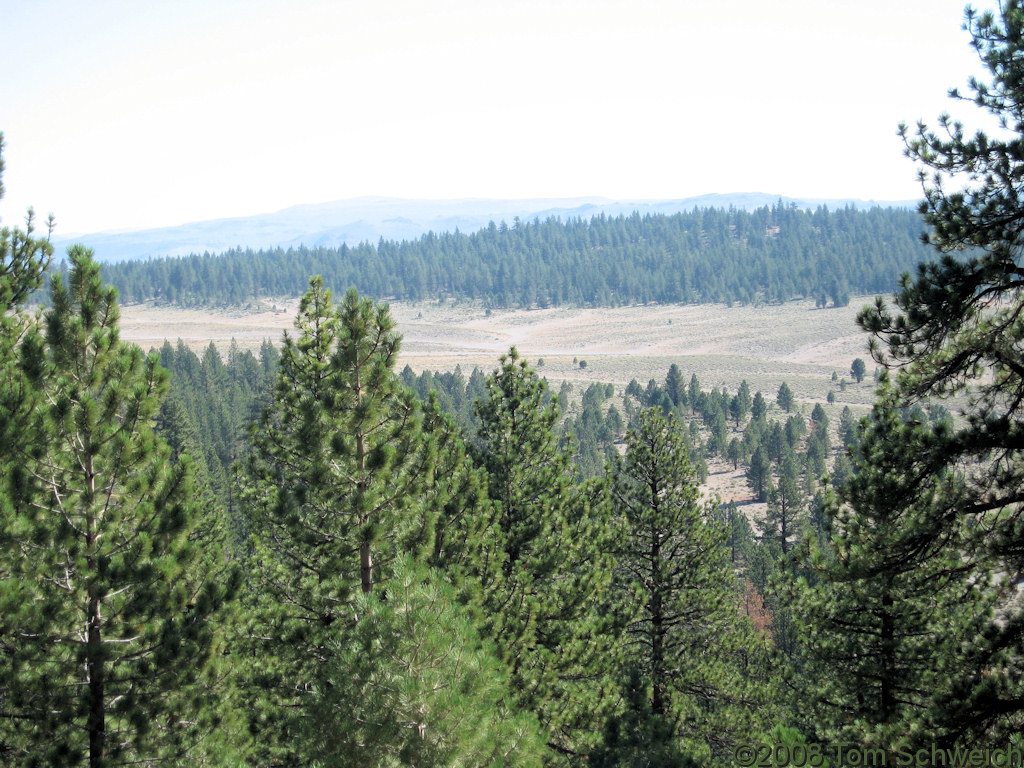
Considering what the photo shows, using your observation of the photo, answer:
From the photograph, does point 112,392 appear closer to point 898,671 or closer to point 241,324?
point 898,671

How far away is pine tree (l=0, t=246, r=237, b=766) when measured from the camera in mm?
7672

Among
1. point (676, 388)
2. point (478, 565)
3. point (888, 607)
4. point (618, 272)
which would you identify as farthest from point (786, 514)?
point (618, 272)

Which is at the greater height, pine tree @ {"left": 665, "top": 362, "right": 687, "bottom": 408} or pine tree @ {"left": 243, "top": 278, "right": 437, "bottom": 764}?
pine tree @ {"left": 243, "top": 278, "right": 437, "bottom": 764}

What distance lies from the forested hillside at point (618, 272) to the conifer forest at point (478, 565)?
148m

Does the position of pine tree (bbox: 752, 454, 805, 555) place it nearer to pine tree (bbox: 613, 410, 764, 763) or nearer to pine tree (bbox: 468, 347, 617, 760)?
pine tree (bbox: 613, 410, 764, 763)

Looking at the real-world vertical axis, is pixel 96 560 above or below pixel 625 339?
above

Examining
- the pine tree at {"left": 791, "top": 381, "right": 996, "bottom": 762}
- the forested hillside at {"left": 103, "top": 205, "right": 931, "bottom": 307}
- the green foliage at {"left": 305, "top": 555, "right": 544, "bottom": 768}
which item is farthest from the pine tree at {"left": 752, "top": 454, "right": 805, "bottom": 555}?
the forested hillside at {"left": 103, "top": 205, "right": 931, "bottom": 307}

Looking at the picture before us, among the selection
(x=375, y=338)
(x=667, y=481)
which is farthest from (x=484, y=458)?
(x=375, y=338)

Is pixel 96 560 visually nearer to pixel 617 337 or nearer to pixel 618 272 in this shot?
pixel 617 337

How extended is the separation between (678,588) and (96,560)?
1127 cm

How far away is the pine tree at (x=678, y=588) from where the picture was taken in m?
16.0

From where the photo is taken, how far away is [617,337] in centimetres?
13825

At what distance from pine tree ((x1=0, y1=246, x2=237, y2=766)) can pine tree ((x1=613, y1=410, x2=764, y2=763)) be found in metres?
9.56

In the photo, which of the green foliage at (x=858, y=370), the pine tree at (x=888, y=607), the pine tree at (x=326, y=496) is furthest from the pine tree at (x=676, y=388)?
the pine tree at (x=326, y=496)
